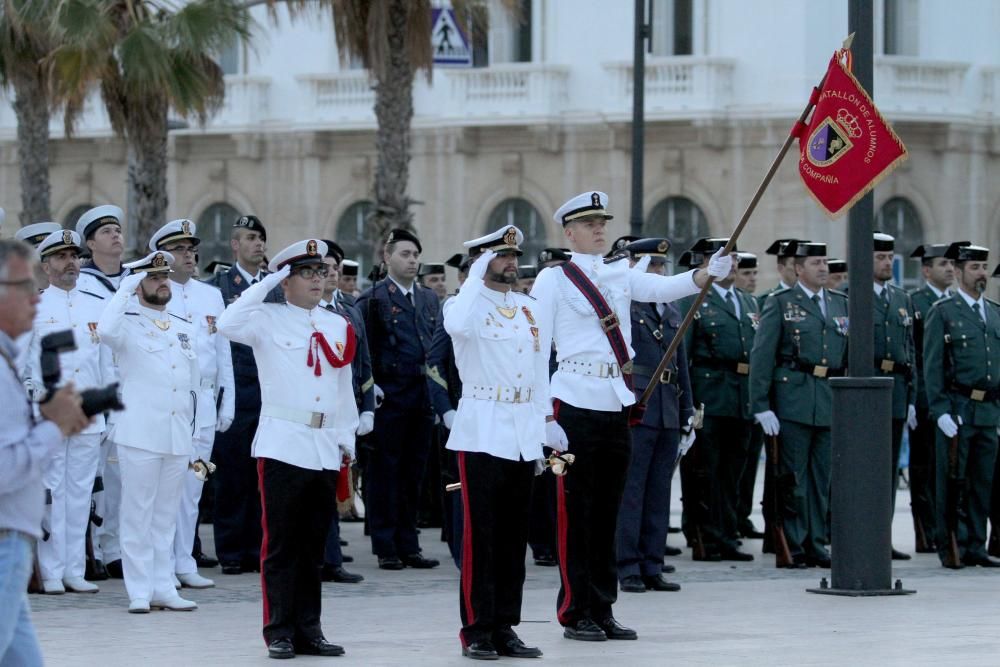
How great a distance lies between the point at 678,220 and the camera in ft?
122

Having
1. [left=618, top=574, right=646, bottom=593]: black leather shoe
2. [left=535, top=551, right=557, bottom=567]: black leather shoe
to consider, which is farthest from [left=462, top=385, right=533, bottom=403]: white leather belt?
[left=535, top=551, right=557, bottom=567]: black leather shoe

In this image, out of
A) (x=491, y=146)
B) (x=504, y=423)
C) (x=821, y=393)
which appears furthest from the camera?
(x=491, y=146)

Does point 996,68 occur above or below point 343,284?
above

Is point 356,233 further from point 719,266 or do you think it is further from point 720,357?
point 719,266

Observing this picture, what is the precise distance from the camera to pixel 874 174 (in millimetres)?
12078

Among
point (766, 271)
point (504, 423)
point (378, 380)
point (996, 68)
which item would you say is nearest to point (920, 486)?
point (378, 380)

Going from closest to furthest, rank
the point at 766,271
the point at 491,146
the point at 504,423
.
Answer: the point at 504,423, the point at 766,271, the point at 491,146

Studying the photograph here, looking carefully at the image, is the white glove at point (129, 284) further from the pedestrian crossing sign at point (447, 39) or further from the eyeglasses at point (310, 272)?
the pedestrian crossing sign at point (447, 39)

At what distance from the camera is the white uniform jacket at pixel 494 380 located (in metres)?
10.1

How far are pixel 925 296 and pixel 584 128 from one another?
70.9 ft

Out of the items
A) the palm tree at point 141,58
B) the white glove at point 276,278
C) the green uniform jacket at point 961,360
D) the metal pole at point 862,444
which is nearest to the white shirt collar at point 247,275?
the white glove at point 276,278

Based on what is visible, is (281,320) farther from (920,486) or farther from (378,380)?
(920,486)

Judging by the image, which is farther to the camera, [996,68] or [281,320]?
[996,68]

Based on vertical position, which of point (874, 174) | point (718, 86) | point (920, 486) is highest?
point (718, 86)
